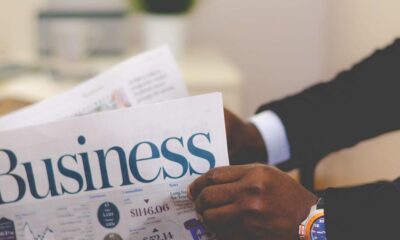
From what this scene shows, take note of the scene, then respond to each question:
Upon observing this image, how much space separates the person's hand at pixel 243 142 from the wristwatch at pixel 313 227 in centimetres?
28

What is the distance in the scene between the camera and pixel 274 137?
859 millimetres

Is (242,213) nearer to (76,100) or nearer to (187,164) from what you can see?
(187,164)

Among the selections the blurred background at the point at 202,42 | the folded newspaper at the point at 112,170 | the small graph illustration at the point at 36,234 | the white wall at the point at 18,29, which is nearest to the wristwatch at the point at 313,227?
the folded newspaper at the point at 112,170

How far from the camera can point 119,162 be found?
0.56 meters

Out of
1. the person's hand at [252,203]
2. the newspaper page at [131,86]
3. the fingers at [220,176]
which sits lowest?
the person's hand at [252,203]

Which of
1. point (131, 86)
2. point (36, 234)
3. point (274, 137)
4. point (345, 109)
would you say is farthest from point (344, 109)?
point (36, 234)

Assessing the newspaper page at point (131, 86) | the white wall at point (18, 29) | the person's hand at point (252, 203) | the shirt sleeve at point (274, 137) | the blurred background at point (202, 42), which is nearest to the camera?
the person's hand at point (252, 203)

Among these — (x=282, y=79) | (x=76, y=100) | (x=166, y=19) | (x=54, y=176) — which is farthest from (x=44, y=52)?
(x=54, y=176)

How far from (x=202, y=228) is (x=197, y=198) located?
6 centimetres

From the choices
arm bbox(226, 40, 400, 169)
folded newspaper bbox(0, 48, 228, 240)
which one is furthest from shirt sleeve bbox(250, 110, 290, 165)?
folded newspaper bbox(0, 48, 228, 240)

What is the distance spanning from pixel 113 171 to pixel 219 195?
0.41 feet

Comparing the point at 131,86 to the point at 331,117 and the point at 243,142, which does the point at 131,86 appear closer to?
the point at 243,142

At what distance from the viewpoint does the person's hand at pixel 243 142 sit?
805 millimetres

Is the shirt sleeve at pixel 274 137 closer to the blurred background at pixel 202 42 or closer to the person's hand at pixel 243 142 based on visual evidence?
the person's hand at pixel 243 142
